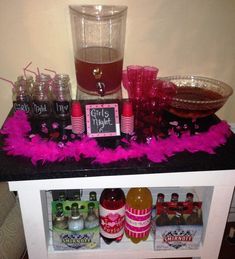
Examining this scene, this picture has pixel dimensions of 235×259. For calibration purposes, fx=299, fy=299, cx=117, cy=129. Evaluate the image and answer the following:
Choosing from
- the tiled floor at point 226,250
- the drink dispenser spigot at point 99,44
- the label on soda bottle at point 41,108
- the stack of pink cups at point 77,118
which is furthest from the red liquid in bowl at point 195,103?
the tiled floor at point 226,250

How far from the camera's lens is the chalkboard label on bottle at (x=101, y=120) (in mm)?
1056

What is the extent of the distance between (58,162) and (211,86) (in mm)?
756

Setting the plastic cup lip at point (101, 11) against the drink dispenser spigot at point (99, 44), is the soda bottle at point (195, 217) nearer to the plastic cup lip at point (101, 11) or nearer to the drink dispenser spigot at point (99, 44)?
the drink dispenser spigot at point (99, 44)

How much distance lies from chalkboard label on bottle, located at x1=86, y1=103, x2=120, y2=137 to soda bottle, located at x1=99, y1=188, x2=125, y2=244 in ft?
1.00

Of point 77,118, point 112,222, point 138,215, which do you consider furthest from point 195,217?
point 77,118

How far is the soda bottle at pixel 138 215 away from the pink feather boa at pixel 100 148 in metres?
0.31

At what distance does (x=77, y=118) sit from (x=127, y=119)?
176mm

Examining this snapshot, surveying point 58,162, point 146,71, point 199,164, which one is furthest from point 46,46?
point 199,164

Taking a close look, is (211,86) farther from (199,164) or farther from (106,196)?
(106,196)

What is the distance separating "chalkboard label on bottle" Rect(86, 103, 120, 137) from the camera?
1056mm

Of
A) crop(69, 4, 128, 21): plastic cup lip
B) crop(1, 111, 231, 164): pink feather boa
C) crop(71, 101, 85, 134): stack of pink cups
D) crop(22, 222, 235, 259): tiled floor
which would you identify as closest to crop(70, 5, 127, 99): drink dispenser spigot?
crop(69, 4, 128, 21): plastic cup lip

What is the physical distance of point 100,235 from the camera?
1.26 metres

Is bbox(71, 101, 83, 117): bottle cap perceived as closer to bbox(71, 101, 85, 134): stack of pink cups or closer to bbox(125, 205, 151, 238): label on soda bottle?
bbox(71, 101, 85, 134): stack of pink cups

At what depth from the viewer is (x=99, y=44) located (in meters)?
1.23
